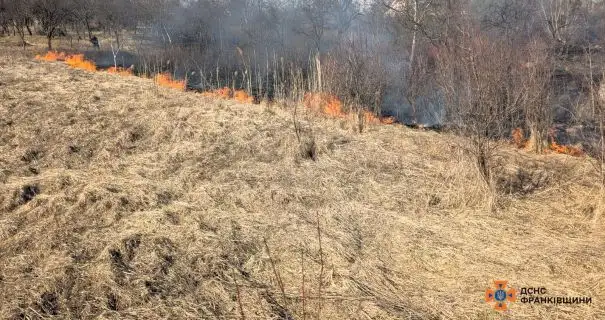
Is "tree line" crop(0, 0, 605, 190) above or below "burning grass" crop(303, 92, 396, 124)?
above

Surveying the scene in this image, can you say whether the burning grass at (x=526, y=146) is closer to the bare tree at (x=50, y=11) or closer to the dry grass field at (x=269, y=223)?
the dry grass field at (x=269, y=223)

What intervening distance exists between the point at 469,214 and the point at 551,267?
104 centimetres

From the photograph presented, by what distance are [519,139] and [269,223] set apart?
5236 mm

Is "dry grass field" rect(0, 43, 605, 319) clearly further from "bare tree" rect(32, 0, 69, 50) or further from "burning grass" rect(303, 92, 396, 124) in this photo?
"bare tree" rect(32, 0, 69, 50)

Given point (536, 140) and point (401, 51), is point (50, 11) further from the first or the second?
point (536, 140)

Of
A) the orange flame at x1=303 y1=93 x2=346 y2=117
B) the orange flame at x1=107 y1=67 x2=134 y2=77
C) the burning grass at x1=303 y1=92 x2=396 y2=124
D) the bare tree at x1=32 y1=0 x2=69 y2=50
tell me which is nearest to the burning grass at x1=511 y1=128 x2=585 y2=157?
the burning grass at x1=303 y1=92 x2=396 y2=124

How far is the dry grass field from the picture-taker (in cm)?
304

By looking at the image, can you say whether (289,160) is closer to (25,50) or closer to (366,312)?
(366,312)

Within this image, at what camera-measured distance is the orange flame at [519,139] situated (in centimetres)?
721

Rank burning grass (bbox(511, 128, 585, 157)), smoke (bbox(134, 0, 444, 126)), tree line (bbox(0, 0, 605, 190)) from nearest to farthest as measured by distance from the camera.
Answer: tree line (bbox(0, 0, 605, 190)) < burning grass (bbox(511, 128, 585, 157)) < smoke (bbox(134, 0, 444, 126))

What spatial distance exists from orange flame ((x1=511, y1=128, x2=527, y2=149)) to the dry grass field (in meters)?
0.79

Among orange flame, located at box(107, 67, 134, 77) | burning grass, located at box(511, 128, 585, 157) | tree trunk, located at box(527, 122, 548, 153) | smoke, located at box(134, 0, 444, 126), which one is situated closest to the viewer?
tree trunk, located at box(527, 122, 548, 153)

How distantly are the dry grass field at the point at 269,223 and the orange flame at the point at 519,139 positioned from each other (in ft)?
2.58

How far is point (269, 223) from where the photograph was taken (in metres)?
4.11
